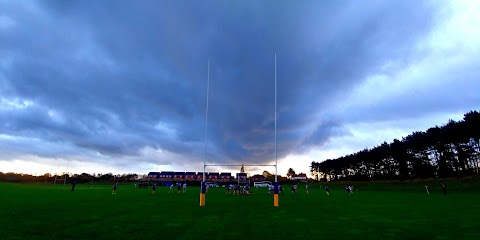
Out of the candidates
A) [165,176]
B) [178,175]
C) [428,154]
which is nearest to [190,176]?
[178,175]

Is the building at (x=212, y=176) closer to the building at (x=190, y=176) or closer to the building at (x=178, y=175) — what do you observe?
the building at (x=190, y=176)

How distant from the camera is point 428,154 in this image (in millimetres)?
79188

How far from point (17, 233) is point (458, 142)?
82322 mm

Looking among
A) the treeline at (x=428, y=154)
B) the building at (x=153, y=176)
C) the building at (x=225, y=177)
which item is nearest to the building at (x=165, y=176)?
A: the building at (x=153, y=176)

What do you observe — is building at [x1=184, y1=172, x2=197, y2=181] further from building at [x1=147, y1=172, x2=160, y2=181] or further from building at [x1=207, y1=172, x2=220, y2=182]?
building at [x1=147, y1=172, x2=160, y2=181]

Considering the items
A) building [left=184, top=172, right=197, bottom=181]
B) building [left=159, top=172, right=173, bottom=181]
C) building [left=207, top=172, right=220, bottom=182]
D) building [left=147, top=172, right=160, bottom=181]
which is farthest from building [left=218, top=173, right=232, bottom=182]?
building [left=147, top=172, right=160, bottom=181]

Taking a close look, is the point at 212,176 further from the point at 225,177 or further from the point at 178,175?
the point at 178,175

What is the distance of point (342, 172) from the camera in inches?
5089

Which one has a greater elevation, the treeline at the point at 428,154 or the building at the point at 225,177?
the treeline at the point at 428,154

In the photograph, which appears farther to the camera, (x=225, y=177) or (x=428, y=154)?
(x=225, y=177)

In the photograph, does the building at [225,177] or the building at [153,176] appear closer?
the building at [225,177]

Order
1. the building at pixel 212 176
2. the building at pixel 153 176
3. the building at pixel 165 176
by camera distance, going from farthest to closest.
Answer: the building at pixel 153 176
the building at pixel 165 176
the building at pixel 212 176

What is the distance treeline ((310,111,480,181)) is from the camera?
64.5m

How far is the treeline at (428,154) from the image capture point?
64.5m
